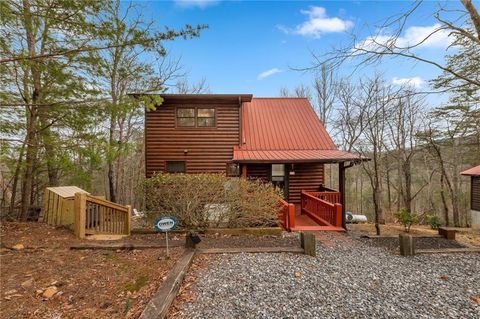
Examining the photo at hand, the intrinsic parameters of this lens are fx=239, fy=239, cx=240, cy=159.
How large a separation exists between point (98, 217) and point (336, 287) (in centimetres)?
618

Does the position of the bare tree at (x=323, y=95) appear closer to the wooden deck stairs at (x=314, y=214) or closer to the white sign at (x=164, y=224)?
the wooden deck stairs at (x=314, y=214)

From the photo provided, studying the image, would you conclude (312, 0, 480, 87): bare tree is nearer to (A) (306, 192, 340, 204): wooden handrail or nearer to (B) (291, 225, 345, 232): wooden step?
(B) (291, 225, 345, 232): wooden step

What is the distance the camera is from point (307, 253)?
204 inches

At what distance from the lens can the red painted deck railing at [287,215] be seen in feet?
24.4

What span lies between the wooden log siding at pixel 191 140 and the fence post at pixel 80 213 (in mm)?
5055

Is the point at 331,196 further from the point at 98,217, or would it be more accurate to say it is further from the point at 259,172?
the point at 98,217

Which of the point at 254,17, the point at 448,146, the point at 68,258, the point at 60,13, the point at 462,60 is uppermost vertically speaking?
the point at 254,17

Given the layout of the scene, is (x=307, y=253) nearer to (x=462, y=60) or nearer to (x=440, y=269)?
(x=440, y=269)

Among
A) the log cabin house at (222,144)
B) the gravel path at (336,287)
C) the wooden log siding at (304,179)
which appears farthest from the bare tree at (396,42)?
the wooden log siding at (304,179)

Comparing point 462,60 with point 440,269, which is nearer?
point 440,269

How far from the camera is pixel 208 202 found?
6.64m

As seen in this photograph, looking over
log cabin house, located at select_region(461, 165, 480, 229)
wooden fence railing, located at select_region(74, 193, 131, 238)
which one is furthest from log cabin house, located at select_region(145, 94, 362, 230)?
log cabin house, located at select_region(461, 165, 480, 229)

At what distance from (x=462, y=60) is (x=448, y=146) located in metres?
10.9

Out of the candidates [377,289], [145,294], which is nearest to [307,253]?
[377,289]
